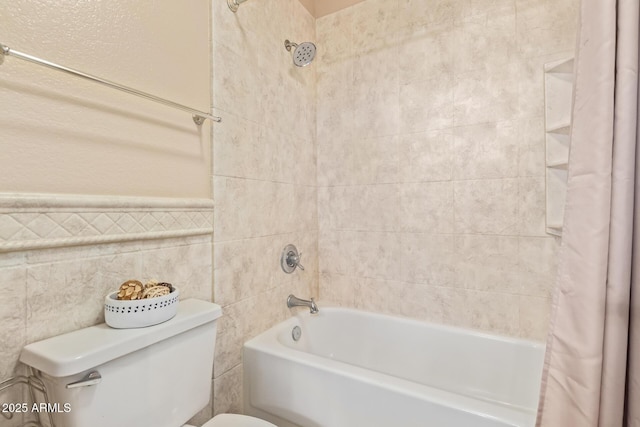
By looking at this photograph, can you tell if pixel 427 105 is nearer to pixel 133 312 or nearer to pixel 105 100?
pixel 105 100

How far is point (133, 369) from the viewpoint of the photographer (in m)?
0.81

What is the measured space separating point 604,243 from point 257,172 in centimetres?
133

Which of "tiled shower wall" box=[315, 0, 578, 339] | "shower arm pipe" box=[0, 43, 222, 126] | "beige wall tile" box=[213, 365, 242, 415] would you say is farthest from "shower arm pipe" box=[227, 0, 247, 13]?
"beige wall tile" box=[213, 365, 242, 415]

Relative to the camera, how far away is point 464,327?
62.9 inches

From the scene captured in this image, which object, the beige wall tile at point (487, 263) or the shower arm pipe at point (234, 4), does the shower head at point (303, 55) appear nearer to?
the shower arm pipe at point (234, 4)

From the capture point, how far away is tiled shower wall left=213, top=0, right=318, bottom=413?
1324 millimetres

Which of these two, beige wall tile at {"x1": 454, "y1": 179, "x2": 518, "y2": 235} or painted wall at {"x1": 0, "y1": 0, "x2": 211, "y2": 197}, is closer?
painted wall at {"x1": 0, "y1": 0, "x2": 211, "y2": 197}

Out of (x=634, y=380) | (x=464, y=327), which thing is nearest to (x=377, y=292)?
(x=464, y=327)

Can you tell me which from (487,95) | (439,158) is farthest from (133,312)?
(487,95)

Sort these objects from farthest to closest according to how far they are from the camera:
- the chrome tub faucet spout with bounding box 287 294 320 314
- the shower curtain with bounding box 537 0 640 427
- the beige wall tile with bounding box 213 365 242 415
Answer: the chrome tub faucet spout with bounding box 287 294 320 314
the beige wall tile with bounding box 213 365 242 415
the shower curtain with bounding box 537 0 640 427

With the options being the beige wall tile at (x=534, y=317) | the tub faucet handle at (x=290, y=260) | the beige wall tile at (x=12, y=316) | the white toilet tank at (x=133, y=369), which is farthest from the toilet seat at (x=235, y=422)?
the beige wall tile at (x=534, y=317)

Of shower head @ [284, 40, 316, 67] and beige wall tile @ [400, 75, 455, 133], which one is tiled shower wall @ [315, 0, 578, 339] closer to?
beige wall tile @ [400, 75, 455, 133]

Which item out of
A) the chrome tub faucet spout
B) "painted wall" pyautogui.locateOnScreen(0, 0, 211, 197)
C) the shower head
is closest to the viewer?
"painted wall" pyautogui.locateOnScreen(0, 0, 211, 197)

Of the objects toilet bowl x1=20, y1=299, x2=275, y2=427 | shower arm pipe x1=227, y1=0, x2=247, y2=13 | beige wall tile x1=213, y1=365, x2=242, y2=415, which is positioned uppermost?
shower arm pipe x1=227, y1=0, x2=247, y2=13
